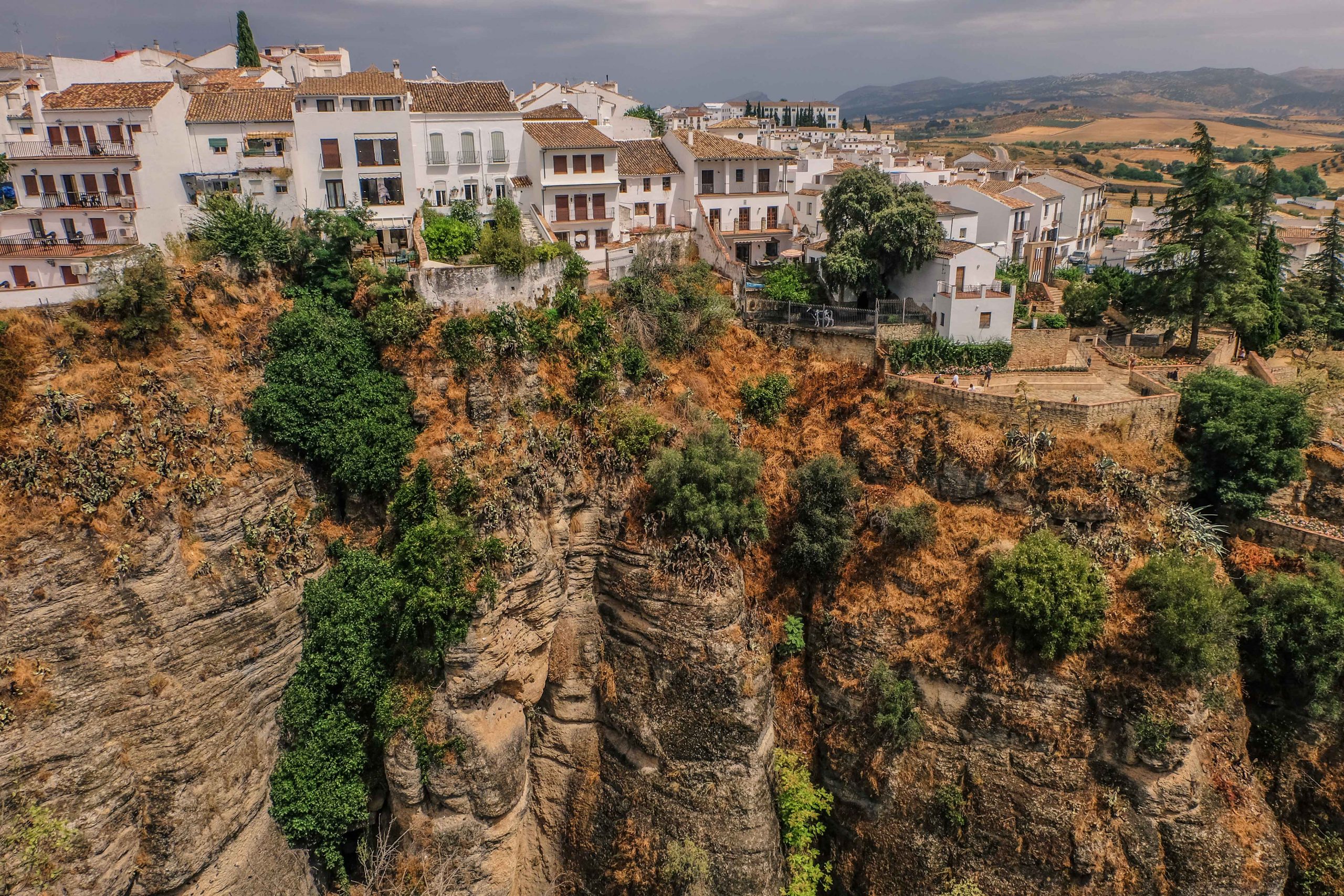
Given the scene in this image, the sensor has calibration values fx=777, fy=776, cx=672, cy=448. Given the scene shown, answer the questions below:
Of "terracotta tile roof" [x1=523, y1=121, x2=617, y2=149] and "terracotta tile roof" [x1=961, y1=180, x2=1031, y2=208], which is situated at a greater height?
"terracotta tile roof" [x1=523, y1=121, x2=617, y2=149]

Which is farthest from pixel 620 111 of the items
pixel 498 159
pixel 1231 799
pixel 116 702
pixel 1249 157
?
pixel 1249 157

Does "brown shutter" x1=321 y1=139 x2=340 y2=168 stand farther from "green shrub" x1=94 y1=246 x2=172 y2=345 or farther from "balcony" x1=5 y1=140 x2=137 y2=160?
"green shrub" x1=94 y1=246 x2=172 y2=345

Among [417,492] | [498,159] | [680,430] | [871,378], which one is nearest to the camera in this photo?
[417,492]

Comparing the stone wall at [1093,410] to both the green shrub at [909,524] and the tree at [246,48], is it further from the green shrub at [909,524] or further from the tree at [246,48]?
the tree at [246,48]

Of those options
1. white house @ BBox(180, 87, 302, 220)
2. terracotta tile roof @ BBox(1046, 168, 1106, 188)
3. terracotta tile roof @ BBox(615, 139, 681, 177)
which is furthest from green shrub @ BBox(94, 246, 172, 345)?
terracotta tile roof @ BBox(1046, 168, 1106, 188)

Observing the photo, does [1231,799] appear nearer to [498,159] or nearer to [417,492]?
[417,492]

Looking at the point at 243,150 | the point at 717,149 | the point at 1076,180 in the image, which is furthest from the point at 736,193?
the point at 1076,180
